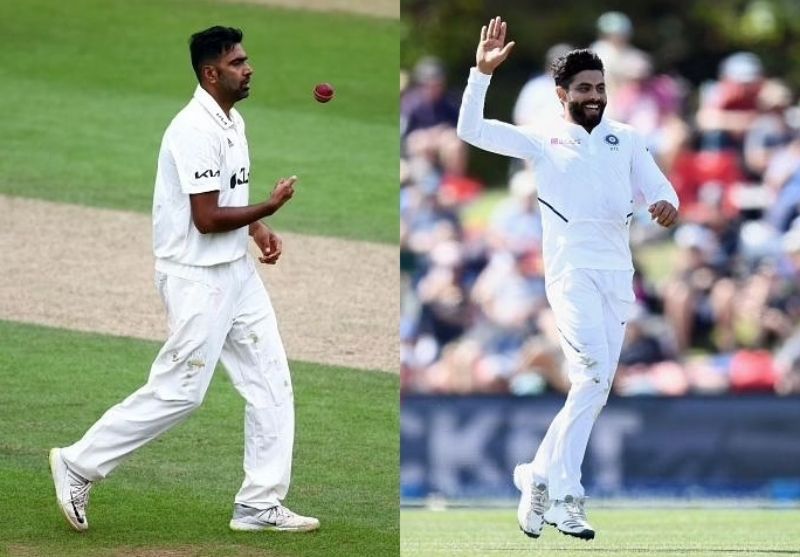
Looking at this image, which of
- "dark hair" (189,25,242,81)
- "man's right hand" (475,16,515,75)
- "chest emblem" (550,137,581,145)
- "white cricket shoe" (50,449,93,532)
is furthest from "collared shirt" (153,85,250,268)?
"chest emblem" (550,137,581,145)

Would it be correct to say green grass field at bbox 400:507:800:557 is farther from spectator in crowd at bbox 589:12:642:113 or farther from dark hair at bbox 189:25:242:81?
spectator in crowd at bbox 589:12:642:113

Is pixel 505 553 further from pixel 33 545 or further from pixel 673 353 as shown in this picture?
pixel 673 353

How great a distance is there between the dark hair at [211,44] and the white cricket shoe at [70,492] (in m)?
1.67

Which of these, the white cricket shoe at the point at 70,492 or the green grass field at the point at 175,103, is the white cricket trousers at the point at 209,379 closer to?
the white cricket shoe at the point at 70,492

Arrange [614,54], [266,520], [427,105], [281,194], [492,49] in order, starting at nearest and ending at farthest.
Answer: [281,194]
[492,49]
[266,520]
[614,54]
[427,105]

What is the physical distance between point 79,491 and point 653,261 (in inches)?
330

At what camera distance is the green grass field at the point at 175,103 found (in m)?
14.3

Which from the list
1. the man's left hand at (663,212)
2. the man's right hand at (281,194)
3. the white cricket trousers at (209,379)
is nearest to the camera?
the man's right hand at (281,194)

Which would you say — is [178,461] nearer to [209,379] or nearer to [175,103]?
[209,379]

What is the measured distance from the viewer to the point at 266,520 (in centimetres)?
741

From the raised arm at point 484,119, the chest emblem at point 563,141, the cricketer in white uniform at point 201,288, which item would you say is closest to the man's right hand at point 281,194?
the cricketer in white uniform at point 201,288

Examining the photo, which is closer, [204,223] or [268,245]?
[204,223]

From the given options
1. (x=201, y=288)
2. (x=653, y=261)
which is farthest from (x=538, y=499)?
(x=653, y=261)

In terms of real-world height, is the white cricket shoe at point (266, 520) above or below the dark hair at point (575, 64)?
below
